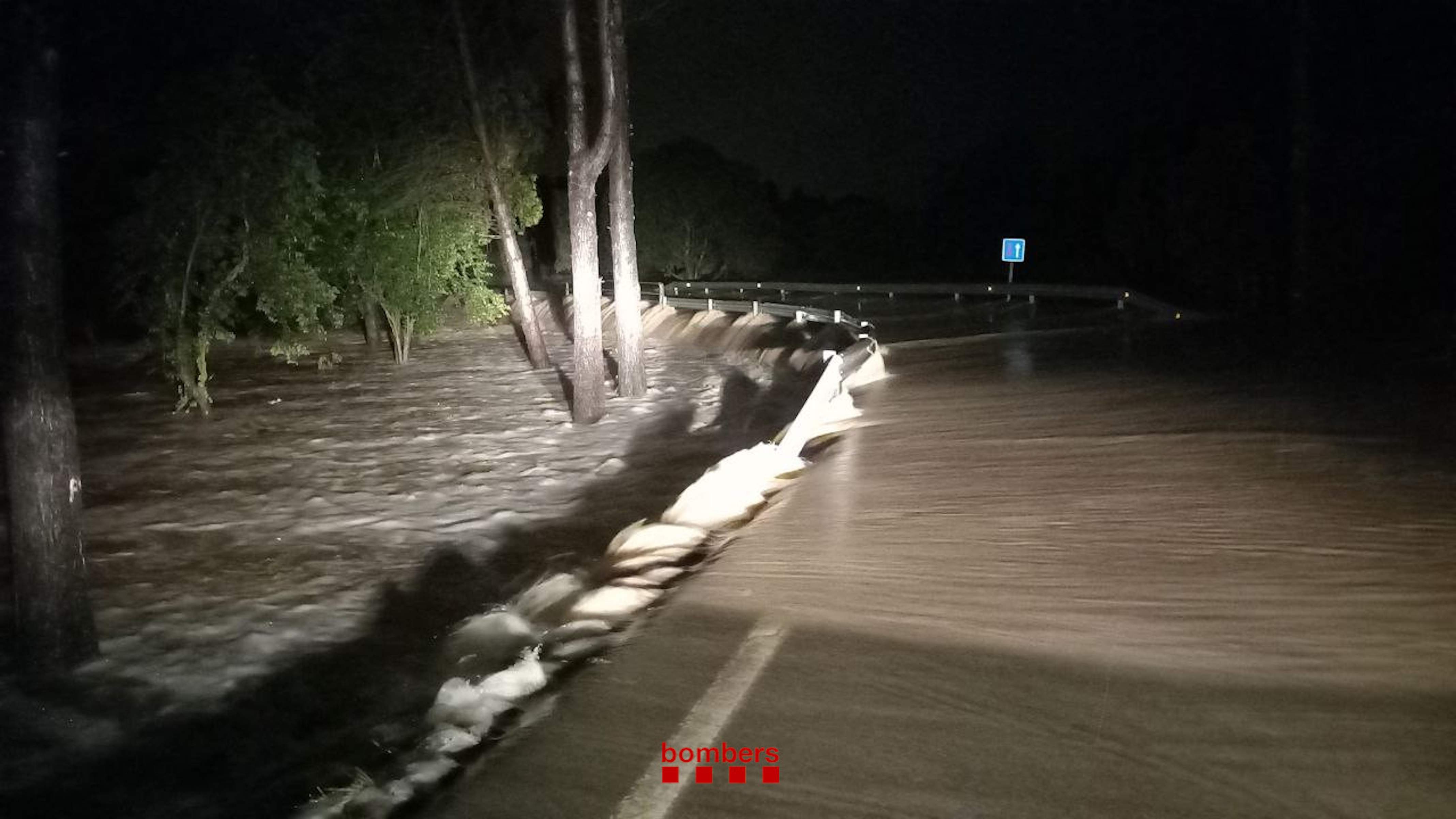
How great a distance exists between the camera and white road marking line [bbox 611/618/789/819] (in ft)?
16.5

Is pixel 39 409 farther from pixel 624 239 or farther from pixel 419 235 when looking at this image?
pixel 419 235

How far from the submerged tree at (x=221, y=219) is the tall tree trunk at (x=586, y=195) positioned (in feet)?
17.9

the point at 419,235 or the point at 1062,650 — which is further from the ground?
the point at 419,235

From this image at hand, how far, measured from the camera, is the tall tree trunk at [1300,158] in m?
33.9

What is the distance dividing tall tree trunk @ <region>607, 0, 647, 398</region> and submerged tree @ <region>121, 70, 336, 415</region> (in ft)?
19.1

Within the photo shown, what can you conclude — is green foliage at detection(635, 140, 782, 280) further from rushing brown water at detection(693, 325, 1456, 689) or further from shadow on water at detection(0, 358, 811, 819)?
shadow on water at detection(0, 358, 811, 819)

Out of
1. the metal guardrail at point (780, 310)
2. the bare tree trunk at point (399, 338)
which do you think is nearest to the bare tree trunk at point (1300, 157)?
the metal guardrail at point (780, 310)

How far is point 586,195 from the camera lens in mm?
20844

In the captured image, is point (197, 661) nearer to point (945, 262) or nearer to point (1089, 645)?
point (1089, 645)

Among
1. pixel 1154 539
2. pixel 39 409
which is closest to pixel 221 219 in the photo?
pixel 39 409

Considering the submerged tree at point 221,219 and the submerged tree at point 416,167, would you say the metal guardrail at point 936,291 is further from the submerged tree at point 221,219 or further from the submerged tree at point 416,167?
the submerged tree at point 221,219

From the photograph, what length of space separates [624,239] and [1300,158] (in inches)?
867

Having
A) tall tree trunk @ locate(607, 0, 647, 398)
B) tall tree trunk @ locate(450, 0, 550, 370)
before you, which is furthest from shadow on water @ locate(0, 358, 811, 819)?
tall tree trunk @ locate(450, 0, 550, 370)

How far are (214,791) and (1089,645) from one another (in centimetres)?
516
